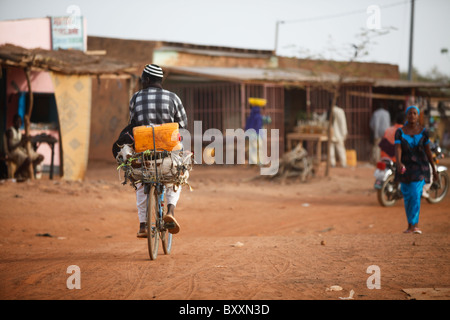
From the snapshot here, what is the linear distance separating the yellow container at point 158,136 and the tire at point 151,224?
45cm

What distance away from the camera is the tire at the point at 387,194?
10.8 meters

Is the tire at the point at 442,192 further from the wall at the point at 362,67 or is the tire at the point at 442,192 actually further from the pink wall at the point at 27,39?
the wall at the point at 362,67

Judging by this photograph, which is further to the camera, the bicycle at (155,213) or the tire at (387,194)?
the tire at (387,194)

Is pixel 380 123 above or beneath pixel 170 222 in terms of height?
above

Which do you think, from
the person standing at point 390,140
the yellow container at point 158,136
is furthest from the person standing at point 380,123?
the yellow container at point 158,136

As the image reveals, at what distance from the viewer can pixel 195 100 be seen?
69.3 feet

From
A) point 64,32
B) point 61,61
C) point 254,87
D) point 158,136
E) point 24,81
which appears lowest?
point 158,136

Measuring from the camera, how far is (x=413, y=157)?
25.3 feet

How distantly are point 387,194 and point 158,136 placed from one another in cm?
665

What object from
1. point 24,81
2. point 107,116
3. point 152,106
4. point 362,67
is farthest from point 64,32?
point 362,67

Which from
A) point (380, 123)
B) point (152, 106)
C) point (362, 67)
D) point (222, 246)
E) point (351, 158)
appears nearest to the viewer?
point (152, 106)

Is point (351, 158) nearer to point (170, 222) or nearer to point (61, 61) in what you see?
point (61, 61)
